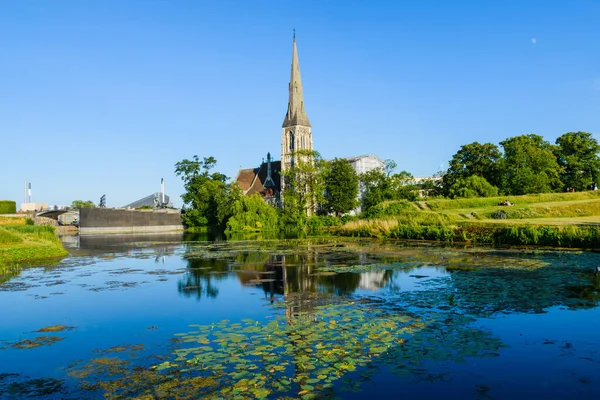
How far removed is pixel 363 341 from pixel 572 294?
8.83m

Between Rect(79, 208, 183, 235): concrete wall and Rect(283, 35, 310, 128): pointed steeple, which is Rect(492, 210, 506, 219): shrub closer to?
Rect(79, 208, 183, 235): concrete wall

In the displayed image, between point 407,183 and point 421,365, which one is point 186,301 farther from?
point 407,183

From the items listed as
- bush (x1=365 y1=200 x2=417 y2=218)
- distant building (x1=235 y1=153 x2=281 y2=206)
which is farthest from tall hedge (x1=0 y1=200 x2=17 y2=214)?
distant building (x1=235 y1=153 x2=281 y2=206)

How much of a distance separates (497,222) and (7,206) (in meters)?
56.8

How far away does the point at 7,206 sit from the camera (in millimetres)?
59500

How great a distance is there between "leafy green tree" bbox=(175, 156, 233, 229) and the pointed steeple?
1878 centimetres

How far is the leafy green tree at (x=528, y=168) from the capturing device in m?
64.4

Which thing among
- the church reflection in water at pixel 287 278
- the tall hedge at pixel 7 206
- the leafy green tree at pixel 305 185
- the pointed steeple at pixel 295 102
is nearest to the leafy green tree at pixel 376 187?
the leafy green tree at pixel 305 185

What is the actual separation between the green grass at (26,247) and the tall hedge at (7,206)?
91.4ft

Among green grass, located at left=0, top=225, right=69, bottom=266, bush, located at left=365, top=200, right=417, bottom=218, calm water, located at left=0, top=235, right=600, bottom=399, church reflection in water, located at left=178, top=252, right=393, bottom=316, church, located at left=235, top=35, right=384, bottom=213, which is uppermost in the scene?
church, located at left=235, top=35, right=384, bottom=213

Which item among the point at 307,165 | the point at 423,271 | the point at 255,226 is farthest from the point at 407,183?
the point at 423,271

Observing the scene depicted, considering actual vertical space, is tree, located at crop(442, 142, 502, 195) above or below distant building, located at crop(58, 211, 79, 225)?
above

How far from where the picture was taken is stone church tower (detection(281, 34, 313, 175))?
326 ft

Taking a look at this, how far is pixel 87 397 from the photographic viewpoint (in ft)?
26.8
